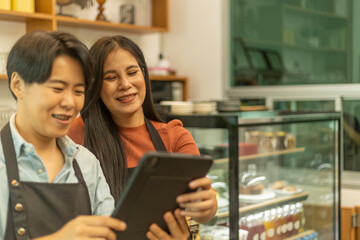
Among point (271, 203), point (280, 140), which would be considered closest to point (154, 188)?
point (271, 203)

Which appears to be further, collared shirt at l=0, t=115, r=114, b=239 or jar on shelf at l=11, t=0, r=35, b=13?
jar on shelf at l=11, t=0, r=35, b=13

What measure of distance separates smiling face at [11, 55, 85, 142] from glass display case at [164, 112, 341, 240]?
1260 mm

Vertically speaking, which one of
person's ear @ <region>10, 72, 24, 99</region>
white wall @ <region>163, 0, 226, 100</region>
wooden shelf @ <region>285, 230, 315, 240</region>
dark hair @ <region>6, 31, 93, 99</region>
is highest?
white wall @ <region>163, 0, 226, 100</region>

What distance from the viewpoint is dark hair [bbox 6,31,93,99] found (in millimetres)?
1215

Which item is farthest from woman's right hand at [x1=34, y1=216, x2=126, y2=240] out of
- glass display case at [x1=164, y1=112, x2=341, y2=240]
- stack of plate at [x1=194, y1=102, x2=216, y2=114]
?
stack of plate at [x1=194, y1=102, x2=216, y2=114]

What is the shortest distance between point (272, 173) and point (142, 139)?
4.54 ft

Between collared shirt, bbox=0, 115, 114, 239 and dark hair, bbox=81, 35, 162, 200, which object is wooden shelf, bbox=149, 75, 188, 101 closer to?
dark hair, bbox=81, 35, 162, 200

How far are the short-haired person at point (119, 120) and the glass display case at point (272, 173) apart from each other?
553mm

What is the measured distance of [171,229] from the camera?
136 cm

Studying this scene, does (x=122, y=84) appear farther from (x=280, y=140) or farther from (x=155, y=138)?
(x=280, y=140)

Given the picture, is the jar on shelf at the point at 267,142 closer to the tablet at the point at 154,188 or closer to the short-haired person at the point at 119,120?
the short-haired person at the point at 119,120

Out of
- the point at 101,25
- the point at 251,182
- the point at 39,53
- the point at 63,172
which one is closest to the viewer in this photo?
the point at 39,53

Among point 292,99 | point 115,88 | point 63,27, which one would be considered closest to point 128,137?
point 115,88

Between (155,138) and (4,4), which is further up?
(4,4)
